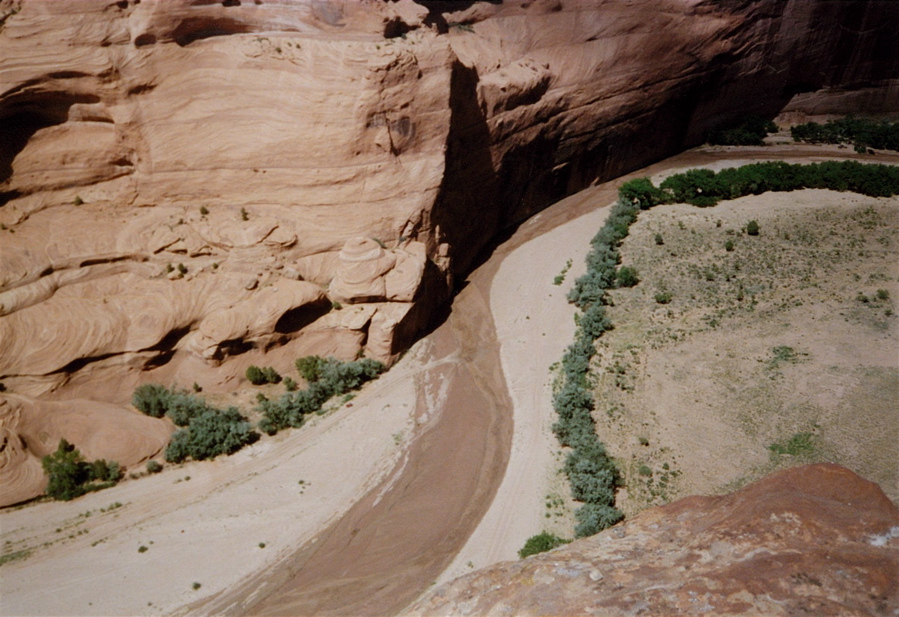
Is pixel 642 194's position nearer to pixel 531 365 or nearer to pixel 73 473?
pixel 531 365

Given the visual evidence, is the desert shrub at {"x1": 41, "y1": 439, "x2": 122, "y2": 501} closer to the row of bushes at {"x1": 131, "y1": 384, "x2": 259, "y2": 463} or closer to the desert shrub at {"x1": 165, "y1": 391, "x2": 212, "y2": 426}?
the row of bushes at {"x1": 131, "y1": 384, "x2": 259, "y2": 463}

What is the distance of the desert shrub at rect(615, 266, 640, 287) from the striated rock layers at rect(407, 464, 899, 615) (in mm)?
13455

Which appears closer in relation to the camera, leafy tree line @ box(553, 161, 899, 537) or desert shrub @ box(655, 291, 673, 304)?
leafy tree line @ box(553, 161, 899, 537)

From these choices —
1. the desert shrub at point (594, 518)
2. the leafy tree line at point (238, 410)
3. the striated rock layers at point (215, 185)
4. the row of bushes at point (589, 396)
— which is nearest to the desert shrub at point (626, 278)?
the row of bushes at point (589, 396)

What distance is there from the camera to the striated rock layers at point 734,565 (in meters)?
7.98

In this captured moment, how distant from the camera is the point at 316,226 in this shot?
69.4 feet

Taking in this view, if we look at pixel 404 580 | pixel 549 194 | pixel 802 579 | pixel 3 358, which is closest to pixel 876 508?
pixel 802 579

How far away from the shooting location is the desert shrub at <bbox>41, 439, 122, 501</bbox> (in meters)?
16.7

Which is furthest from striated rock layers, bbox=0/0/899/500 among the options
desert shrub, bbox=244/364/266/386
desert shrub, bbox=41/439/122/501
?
desert shrub, bbox=41/439/122/501

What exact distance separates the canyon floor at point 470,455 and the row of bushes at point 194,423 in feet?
1.45

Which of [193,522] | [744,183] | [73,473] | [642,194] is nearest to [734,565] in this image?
[193,522]

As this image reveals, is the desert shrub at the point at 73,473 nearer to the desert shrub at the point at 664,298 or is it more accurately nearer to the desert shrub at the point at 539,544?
the desert shrub at the point at 539,544

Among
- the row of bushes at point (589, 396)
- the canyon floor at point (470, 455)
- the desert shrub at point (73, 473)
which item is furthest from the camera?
the desert shrub at point (73, 473)

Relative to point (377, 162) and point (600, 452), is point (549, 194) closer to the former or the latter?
point (377, 162)
